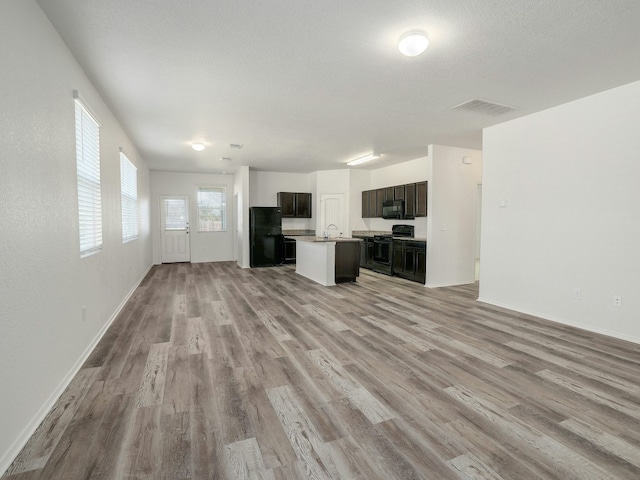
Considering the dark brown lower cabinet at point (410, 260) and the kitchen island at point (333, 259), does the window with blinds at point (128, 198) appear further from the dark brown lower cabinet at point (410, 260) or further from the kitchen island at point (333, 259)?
the dark brown lower cabinet at point (410, 260)

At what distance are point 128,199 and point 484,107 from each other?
18.2 feet

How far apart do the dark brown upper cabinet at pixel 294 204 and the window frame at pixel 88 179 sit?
228 inches

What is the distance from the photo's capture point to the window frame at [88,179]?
293cm

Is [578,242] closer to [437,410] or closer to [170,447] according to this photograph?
[437,410]

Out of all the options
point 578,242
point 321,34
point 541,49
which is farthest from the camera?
point 578,242

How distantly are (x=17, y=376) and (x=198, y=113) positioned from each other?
342 cm

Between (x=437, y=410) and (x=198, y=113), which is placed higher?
(x=198, y=113)

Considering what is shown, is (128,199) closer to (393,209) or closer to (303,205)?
(303,205)

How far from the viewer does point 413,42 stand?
246cm

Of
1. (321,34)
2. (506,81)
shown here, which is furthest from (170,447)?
(506,81)

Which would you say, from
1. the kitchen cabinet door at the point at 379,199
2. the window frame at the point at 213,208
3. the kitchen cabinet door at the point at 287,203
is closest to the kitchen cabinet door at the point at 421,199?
the kitchen cabinet door at the point at 379,199

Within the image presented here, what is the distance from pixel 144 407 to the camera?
2148 millimetres

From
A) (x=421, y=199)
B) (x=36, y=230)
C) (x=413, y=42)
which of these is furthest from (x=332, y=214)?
(x=36, y=230)

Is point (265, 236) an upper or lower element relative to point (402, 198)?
lower
